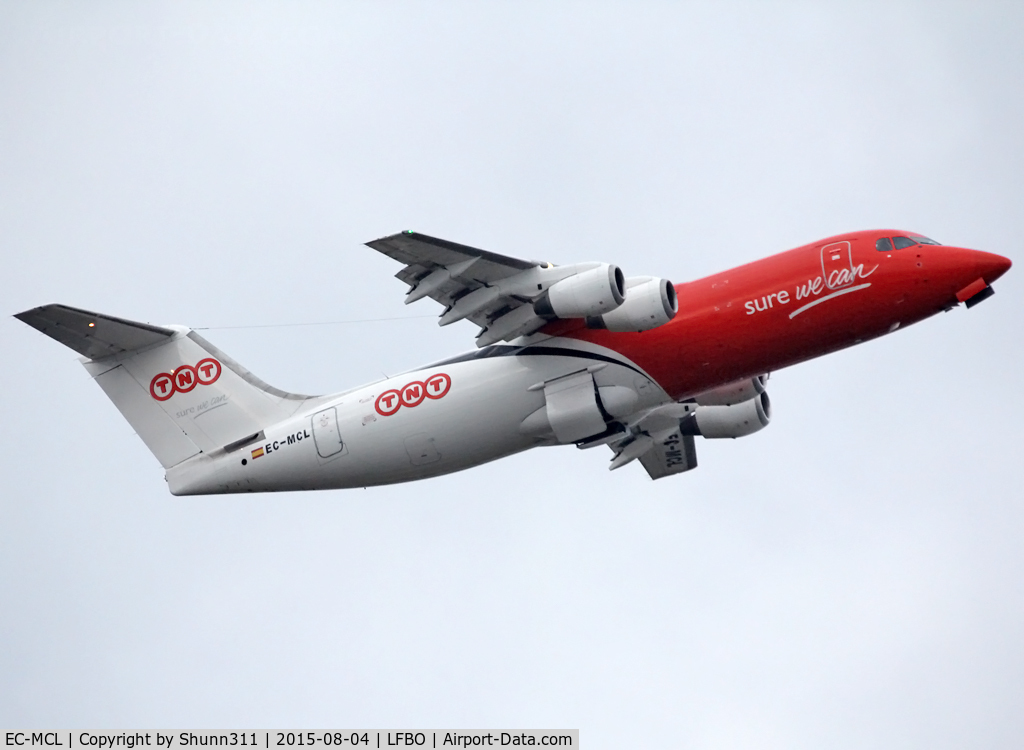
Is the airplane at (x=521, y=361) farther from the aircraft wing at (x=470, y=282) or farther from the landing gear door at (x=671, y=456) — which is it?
the landing gear door at (x=671, y=456)

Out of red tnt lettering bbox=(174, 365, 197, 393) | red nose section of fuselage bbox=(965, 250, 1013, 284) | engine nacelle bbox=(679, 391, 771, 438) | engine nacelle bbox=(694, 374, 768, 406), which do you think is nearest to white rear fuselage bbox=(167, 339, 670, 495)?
red tnt lettering bbox=(174, 365, 197, 393)

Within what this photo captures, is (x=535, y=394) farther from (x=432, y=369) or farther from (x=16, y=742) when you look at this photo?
(x=16, y=742)

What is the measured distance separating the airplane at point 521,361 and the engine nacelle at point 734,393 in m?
0.04

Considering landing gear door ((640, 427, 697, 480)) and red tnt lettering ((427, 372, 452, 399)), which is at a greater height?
red tnt lettering ((427, 372, 452, 399))

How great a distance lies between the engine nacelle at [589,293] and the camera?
17625 millimetres

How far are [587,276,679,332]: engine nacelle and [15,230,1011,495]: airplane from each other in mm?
28

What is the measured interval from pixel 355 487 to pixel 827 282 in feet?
28.3

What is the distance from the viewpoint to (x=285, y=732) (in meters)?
19.7

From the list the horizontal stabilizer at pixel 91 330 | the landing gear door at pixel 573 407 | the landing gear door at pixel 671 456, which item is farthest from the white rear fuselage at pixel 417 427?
the landing gear door at pixel 671 456

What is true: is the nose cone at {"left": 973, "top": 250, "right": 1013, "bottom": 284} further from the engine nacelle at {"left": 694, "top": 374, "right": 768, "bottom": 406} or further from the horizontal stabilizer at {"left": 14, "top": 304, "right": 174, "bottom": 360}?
the horizontal stabilizer at {"left": 14, "top": 304, "right": 174, "bottom": 360}

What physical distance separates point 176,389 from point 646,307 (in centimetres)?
903

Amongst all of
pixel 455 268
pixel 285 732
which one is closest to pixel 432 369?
pixel 455 268

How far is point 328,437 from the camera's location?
20141 millimetres

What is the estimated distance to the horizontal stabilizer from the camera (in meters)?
19.9
